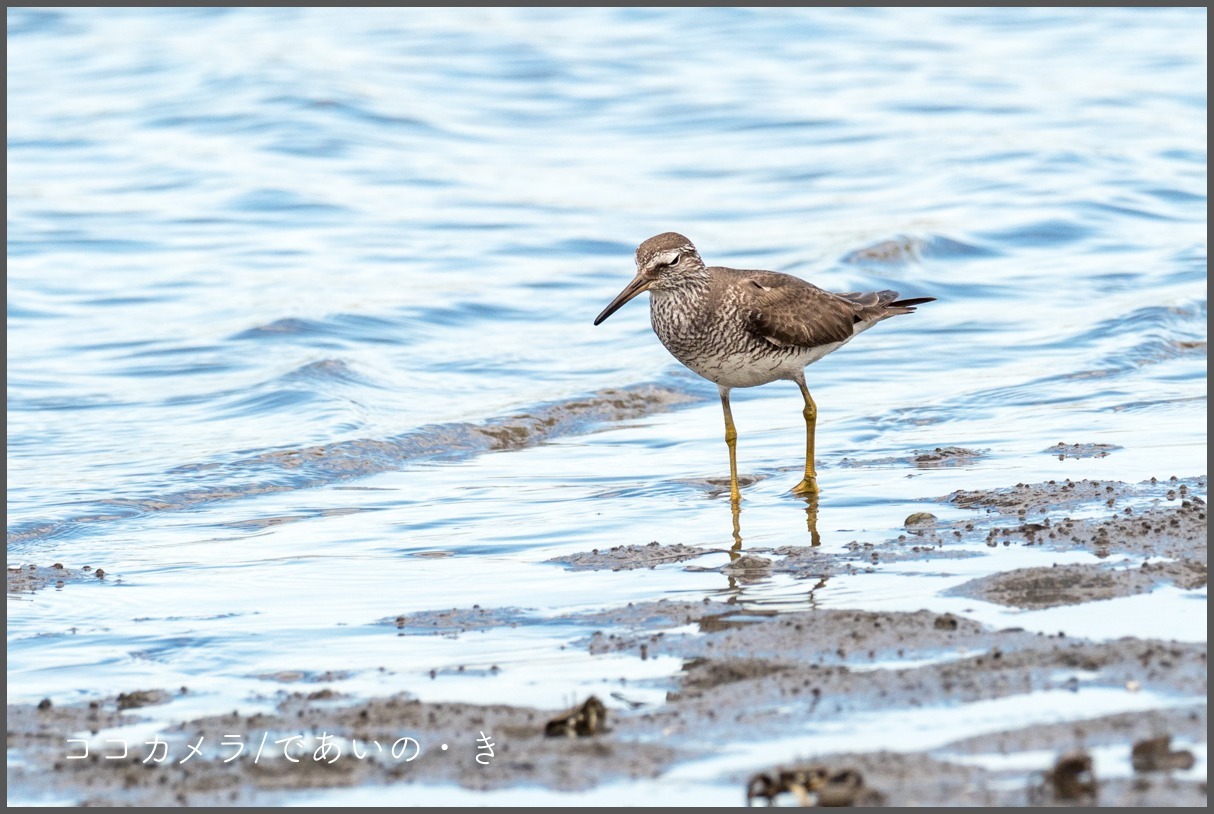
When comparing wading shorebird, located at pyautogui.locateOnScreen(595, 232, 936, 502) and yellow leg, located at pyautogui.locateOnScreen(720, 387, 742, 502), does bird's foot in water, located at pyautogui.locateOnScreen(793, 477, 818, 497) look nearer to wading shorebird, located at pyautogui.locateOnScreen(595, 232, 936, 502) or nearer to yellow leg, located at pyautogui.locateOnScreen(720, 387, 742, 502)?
wading shorebird, located at pyautogui.locateOnScreen(595, 232, 936, 502)

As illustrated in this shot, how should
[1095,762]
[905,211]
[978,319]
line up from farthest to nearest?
[905,211] < [978,319] < [1095,762]

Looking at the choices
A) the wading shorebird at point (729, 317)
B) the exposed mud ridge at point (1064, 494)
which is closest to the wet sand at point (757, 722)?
the exposed mud ridge at point (1064, 494)

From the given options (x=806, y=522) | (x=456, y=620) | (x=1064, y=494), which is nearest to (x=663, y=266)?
(x=806, y=522)

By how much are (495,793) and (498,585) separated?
252 centimetres

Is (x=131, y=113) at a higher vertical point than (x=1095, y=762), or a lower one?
higher

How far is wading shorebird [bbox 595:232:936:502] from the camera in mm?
8945

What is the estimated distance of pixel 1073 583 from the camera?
6.49m

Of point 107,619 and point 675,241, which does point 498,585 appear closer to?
point 107,619

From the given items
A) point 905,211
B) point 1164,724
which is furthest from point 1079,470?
point 905,211

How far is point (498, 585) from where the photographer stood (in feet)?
24.3

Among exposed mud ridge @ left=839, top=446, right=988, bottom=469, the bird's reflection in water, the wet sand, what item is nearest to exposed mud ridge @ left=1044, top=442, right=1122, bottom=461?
exposed mud ridge @ left=839, top=446, right=988, bottom=469

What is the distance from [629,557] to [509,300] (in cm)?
846

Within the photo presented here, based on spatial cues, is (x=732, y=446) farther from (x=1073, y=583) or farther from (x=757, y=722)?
(x=757, y=722)

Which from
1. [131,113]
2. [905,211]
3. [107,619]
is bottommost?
[107,619]
